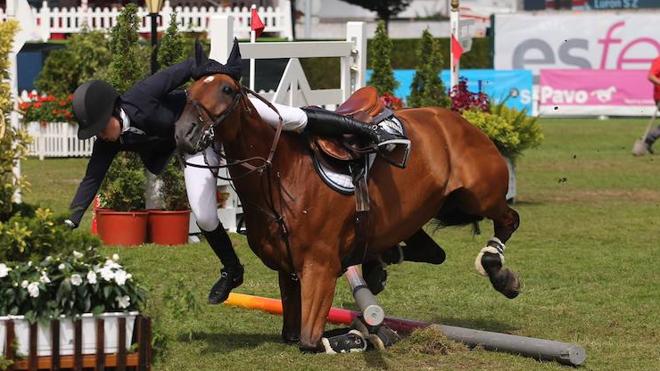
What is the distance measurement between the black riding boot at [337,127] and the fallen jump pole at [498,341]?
1.29 metres

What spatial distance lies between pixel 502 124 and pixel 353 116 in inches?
340

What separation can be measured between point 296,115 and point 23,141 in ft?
6.35

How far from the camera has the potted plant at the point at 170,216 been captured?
12531mm

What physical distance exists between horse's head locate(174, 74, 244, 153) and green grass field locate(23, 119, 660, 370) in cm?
71

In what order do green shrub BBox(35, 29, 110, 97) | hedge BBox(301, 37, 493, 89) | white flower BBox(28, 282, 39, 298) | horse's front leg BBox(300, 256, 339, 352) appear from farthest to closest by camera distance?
hedge BBox(301, 37, 493, 89)
green shrub BBox(35, 29, 110, 97)
horse's front leg BBox(300, 256, 339, 352)
white flower BBox(28, 282, 39, 298)

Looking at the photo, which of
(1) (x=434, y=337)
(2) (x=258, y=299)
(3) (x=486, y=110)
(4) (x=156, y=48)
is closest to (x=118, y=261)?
(1) (x=434, y=337)

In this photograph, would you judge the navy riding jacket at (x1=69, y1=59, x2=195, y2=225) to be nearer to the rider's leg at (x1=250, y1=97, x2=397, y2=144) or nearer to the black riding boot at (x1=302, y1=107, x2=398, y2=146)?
the rider's leg at (x1=250, y1=97, x2=397, y2=144)

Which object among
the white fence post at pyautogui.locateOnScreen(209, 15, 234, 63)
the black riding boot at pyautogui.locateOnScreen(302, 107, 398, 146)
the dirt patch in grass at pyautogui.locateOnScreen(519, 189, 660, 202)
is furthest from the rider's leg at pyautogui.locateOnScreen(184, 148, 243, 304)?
the dirt patch in grass at pyautogui.locateOnScreen(519, 189, 660, 202)

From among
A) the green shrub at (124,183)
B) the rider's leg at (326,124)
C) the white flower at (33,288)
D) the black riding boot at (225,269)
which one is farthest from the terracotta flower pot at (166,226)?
the white flower at (33,288)

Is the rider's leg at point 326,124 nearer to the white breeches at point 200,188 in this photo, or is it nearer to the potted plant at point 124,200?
the white breeches at point 200,188

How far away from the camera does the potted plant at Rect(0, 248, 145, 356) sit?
547cm

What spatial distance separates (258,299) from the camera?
8.99 m

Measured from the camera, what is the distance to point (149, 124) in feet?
24.1

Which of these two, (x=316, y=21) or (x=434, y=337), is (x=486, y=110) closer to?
(x=434, y=337)
